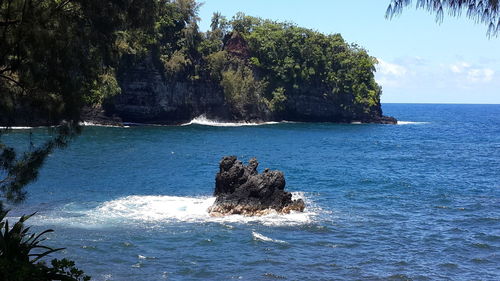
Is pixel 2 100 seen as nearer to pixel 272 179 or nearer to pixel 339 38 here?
pixel 272 179

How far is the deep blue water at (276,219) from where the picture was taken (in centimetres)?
1892

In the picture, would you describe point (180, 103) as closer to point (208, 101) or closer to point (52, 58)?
point (208, 101)

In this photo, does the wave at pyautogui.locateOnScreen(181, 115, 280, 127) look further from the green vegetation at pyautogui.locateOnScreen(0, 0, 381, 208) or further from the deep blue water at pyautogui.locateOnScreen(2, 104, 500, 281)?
the deep blue water at pyautogui.locateOnScreen(2, 104, 500, 281)

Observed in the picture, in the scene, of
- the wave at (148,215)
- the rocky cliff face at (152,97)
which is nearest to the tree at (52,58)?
the wave at (148,215)

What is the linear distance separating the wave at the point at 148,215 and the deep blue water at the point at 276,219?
3.5 inches

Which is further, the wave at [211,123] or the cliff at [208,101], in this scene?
the wave at [211,123]

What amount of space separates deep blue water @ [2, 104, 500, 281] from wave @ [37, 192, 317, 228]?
0.09 m

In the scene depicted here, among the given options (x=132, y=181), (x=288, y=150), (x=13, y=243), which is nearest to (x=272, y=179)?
(x=132, y=181)

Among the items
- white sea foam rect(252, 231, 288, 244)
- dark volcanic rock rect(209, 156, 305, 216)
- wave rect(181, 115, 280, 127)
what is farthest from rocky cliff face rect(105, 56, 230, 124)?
white sea foam rect(252, 231, 288, 244)

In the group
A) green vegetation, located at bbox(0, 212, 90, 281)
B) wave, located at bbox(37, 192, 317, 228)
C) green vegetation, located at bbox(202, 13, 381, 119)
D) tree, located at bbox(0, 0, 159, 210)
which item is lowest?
wave, located at bbox(37, 192, 317, 228)

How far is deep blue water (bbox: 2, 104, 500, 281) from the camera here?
18.9m

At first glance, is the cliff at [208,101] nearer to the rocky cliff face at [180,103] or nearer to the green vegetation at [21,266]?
the rocky cliff face at [180,103]

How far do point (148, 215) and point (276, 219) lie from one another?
20.5ft

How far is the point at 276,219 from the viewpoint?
83.3 feet
